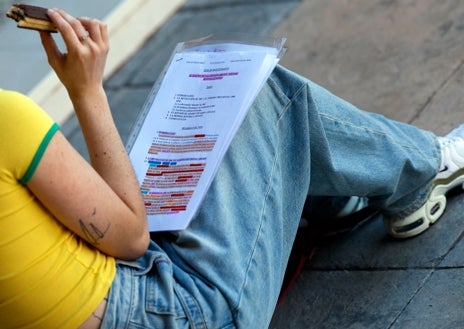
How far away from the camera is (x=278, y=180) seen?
2.06 m

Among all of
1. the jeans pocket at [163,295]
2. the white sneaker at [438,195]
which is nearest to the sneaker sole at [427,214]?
the white sneaker at [438,195]

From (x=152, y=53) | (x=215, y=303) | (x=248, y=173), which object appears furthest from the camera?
(x=152, y=53)

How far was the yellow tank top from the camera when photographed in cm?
163

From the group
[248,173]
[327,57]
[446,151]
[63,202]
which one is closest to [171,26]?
[327,57]

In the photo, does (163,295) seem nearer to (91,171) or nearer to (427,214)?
(91,171)

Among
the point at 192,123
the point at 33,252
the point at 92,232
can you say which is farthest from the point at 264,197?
the point at 33,252

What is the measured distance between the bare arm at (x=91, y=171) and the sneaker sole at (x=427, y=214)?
0.97 metres

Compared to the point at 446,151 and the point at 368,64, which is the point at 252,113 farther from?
the point at 368,64

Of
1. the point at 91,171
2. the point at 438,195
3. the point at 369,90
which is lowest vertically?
the point at 369,90

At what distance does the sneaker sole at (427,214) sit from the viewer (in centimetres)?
251

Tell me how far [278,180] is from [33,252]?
0.63m

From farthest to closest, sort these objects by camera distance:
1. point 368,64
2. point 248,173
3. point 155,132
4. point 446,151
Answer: point 368,64 → point 446,151 → point 155,132 → point 248,173

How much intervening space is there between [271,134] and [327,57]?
1784mm

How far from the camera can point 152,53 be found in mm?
4594
